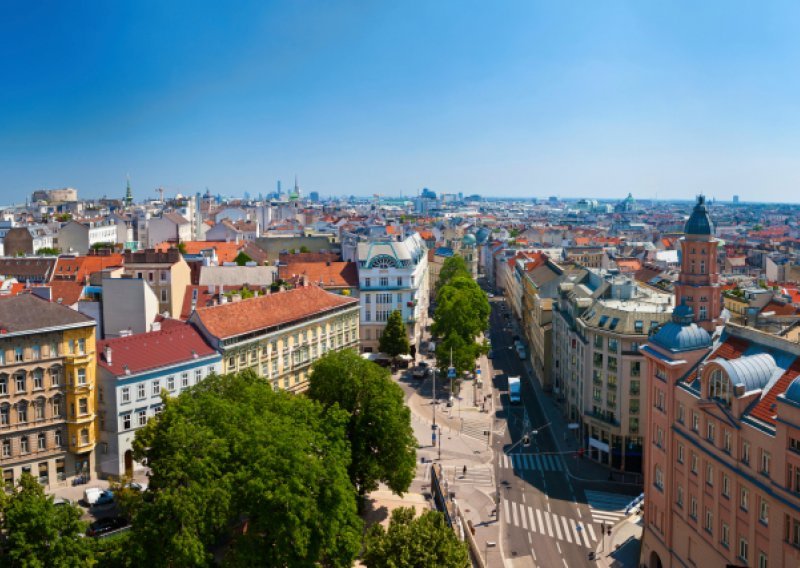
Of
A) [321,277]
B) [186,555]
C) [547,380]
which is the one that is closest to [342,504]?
[186,555]

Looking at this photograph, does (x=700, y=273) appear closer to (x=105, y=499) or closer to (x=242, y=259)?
(x=105, y=499)

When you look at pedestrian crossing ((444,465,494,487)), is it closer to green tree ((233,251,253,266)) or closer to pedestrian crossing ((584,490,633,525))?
pedestrian crossing ((584,490,633,525))

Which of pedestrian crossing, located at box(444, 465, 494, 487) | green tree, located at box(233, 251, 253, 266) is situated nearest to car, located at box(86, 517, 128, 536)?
pedestrian crossing, located at box(444, 465, 494, 487)

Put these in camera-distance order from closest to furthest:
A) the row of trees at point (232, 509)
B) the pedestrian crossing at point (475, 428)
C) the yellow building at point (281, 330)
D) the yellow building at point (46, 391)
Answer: the row of trees at point (232, 509) < the yellow building at point (46, 391) < the yellow building at point (281, 330) < the pedestrian crossing at point (475, 428)

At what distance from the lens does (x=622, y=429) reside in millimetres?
78500

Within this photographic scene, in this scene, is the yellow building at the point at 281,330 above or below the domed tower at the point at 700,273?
below

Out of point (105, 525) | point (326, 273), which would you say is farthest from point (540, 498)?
point (326, 273)

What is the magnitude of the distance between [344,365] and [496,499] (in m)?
19.5

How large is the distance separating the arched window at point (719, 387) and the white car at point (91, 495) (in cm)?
4948

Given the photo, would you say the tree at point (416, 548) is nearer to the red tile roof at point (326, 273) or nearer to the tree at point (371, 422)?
the tree at point (371, 422)

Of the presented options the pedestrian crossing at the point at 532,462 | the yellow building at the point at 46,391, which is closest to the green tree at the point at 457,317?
the pedestrian crossing at the point at 532,462

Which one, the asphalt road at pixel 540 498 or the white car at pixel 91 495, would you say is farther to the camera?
the white car at pixel 91 495

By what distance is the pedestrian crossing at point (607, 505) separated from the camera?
222 feet

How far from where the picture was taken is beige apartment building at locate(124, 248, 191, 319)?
97062mm
